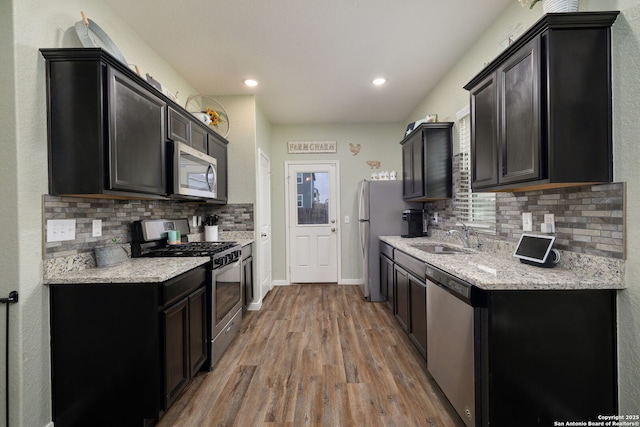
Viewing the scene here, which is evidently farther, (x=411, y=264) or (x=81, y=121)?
(x=411, y=264)

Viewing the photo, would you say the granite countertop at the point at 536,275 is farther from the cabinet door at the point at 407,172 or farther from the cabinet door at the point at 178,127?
the cabinet door at the point at 178,127

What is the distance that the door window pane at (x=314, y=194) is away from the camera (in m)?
4.76

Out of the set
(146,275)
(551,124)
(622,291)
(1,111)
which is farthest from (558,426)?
(1,111)

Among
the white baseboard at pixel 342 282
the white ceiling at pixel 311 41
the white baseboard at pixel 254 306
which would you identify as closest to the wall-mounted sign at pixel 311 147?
the white ceiling at pixel 311 41

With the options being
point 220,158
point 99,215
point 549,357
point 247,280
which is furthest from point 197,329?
point 549,357

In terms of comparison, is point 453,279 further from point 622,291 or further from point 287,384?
point 287,384

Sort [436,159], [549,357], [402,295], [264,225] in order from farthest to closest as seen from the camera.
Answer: [264,225], [436,159], [402,295], [549,357]

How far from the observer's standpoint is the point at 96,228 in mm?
1883

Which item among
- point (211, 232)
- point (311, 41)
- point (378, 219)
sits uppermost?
point (311, 41)

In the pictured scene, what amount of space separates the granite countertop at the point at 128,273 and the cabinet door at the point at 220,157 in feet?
4.61

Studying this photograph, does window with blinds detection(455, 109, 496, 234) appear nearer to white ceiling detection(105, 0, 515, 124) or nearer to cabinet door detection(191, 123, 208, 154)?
white ceiling detection(105, 0, 515, 124)

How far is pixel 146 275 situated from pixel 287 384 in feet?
4.14

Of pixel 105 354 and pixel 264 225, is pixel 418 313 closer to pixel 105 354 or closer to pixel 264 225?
pixel 105 354

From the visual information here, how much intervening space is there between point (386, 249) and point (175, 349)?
2504mm
